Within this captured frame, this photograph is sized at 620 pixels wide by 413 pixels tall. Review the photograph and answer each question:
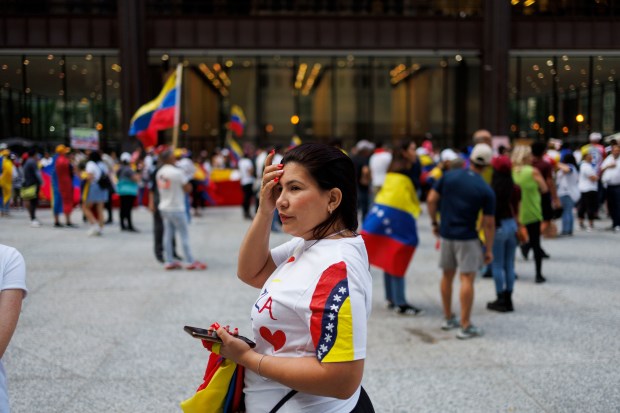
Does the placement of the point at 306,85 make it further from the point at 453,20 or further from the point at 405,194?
the point at 405,194

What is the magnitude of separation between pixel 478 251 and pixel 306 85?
22480 millimetres

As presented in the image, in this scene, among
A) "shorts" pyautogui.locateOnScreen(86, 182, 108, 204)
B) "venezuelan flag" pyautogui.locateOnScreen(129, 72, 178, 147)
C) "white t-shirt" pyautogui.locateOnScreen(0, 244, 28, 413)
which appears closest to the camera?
"white t-shirt" pyautogui.locateOnScreen(0, 244, 28, 413)

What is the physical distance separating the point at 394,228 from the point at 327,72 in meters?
21.4

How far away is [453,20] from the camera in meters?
27.0

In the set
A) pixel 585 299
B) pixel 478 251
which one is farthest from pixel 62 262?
pixel 585 299

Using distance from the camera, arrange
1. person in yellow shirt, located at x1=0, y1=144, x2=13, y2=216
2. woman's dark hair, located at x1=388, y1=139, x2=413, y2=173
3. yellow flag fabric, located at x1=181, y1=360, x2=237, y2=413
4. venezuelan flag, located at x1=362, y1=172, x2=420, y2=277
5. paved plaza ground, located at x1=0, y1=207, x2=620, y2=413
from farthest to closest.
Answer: person in yellow shirt, located at x1=0, y1=144, x2=13, y2=216 → woman's dark hair, located at x1=388, y1=139, x2=413, y2=173 → venezuelan flag, located at x1=362, y1=172, x2=420, y2=277 → paved plaza ground, located at x1=0, y1=207, x2=620, y2=413 → yellow flag fabric, located at x1=181, y1=360, x2=237, y2=413

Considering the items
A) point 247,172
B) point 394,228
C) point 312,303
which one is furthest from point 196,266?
point 312,303

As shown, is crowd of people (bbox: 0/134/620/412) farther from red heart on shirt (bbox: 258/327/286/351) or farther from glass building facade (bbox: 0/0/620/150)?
glass building facade (bbox: 0/0/620/150)

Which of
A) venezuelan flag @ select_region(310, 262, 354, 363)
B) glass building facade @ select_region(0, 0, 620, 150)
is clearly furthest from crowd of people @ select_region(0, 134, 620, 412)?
glass building facade @ select_region(0, 0, 620, 150)

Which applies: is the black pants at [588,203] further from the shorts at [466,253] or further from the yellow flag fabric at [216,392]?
the yellow flag fabric at [216,392]

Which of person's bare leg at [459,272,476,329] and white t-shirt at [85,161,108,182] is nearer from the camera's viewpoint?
person's bare leg at [459,272,476,329]

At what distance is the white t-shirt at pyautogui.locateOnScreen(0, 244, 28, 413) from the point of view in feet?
8.73

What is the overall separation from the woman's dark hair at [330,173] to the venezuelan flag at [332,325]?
0.31 m

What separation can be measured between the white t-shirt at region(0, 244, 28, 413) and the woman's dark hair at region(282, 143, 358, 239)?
3.78 feet
